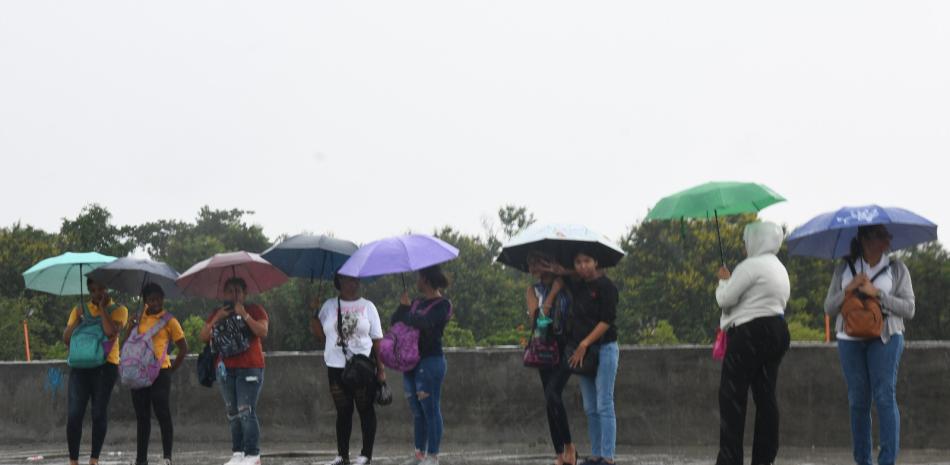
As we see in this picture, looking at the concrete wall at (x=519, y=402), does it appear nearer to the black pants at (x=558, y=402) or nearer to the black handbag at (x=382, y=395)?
the black handbag at (x=382, y=395)

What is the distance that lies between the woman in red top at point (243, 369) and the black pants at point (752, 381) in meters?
3.52

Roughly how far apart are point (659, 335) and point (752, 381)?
6534 centimetres

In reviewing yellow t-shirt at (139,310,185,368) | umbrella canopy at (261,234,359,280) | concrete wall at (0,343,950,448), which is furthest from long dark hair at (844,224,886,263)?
yellow t-shirt at (139,310,185,368)

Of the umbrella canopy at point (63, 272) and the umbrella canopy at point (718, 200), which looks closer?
the umbrella canopy at point (718, 200)

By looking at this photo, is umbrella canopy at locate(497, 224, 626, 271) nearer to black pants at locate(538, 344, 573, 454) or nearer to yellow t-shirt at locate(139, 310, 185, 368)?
black pants at locate(538, 344, 573, 454)

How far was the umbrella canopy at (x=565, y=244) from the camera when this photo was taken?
891 centimetres

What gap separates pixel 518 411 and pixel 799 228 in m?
→ 4.04

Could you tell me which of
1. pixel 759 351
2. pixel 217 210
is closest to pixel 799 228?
pixel 759 351

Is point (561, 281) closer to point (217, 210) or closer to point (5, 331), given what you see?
point (5, 331)

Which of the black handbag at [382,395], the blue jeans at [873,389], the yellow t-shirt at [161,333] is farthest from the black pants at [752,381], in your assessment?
the yellow t-shirt at [161,333]

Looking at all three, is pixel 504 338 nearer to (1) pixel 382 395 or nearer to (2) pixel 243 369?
(1) pixel 382 395

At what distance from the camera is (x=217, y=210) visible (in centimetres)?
13325

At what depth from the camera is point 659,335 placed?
72.8 meters

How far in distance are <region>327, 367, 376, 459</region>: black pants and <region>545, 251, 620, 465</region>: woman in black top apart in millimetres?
2031
